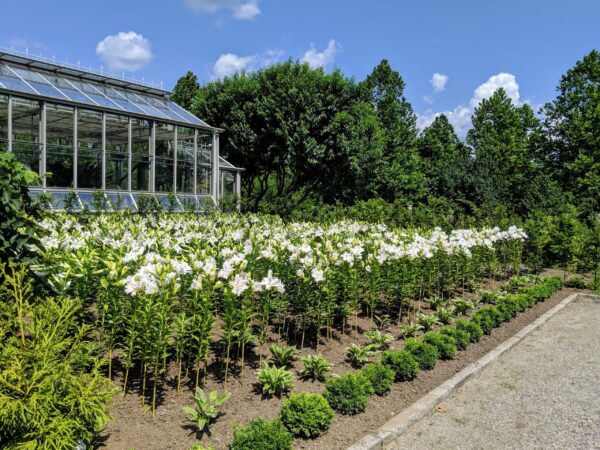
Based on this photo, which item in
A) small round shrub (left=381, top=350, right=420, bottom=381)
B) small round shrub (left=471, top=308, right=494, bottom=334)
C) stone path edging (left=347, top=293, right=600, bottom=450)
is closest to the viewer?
stone path edging (left=347, top=293, right=600, bottom=450)

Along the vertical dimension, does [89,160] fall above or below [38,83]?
below

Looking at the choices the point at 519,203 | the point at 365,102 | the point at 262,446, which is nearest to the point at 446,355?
the point at 262,446

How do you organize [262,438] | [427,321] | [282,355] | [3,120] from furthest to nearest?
[3,120]
[427,321]
[282,355]
[262,438]

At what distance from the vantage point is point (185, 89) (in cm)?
3525

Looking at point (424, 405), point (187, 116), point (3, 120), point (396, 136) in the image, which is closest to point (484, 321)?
point (424, 405)

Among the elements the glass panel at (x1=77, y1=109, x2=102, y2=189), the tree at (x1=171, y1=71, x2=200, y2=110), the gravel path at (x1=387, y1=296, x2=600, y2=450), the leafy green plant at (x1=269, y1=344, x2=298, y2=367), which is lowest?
the gravel path at (x1=387, y1=296, x2=600, y2=450)

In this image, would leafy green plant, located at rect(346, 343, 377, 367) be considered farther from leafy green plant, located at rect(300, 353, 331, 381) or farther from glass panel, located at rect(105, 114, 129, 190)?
glass panel, located at rect(105, 114, 129, 190)

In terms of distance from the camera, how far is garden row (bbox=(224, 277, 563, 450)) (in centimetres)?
283

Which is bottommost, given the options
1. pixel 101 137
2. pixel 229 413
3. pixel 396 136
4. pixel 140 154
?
pixel 229 413

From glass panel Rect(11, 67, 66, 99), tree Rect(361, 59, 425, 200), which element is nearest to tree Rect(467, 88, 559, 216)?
tree Rect(361, 59, 425, 200)

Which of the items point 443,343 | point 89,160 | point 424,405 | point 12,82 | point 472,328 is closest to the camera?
point 424,405

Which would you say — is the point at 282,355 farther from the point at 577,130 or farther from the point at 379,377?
the point at 577,130

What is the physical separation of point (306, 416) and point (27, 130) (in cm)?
1581

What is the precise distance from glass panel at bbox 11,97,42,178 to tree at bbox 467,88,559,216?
527 inches
